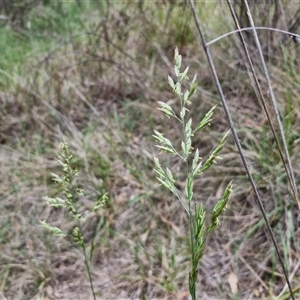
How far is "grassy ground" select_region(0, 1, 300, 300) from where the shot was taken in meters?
1.69

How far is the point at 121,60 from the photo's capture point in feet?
9.36

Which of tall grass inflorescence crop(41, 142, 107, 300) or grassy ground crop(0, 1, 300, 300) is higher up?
tall grass inflorescence crop(41, 142, 107, 300)

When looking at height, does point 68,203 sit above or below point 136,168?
above

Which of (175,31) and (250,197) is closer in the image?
(250,197)

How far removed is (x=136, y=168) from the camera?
216 centimetres

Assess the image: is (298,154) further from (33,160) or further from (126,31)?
(126,31)

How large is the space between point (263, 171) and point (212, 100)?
0.56 metres

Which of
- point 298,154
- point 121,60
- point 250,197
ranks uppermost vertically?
point 121,60

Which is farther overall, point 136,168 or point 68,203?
point 136,168

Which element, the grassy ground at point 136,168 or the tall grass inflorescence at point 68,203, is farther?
the grassy ground at point 136,168

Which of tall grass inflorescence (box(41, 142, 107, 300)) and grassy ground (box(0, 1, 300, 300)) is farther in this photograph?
grassy ground (box(0, 1, 300, 300))

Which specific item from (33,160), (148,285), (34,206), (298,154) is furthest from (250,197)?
(33,160)

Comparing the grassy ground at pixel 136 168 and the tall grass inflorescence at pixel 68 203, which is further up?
the tall grass inflorescence at pixel 68 203

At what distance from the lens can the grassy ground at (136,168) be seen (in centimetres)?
169
